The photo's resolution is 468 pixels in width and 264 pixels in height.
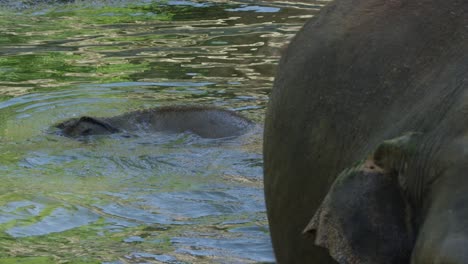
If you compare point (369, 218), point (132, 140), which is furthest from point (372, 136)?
point (132, 140)

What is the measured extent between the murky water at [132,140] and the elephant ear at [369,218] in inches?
127

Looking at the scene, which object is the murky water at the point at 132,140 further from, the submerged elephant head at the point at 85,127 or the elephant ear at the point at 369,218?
the elephant ear at the point at 369,218

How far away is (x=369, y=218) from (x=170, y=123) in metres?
6.92

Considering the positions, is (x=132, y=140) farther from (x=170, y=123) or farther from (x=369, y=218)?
(x=369, y=218)

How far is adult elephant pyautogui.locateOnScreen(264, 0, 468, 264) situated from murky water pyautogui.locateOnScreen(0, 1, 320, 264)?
2067mm

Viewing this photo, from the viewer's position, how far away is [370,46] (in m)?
3.48

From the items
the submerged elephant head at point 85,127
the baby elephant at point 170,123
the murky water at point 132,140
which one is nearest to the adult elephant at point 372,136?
the murky water at point 132,140

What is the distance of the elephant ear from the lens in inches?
99.1

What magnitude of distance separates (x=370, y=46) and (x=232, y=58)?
27.9ft

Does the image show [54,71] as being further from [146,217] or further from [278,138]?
[278,138]

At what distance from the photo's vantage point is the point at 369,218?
8.36 ft

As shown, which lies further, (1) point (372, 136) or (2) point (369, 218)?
(1) point (372, 136)

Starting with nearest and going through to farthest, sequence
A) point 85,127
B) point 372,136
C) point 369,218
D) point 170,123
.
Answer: point 369,218 < point 372,136 < point 85,127 < point 170,123

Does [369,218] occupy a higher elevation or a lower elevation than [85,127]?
higher
